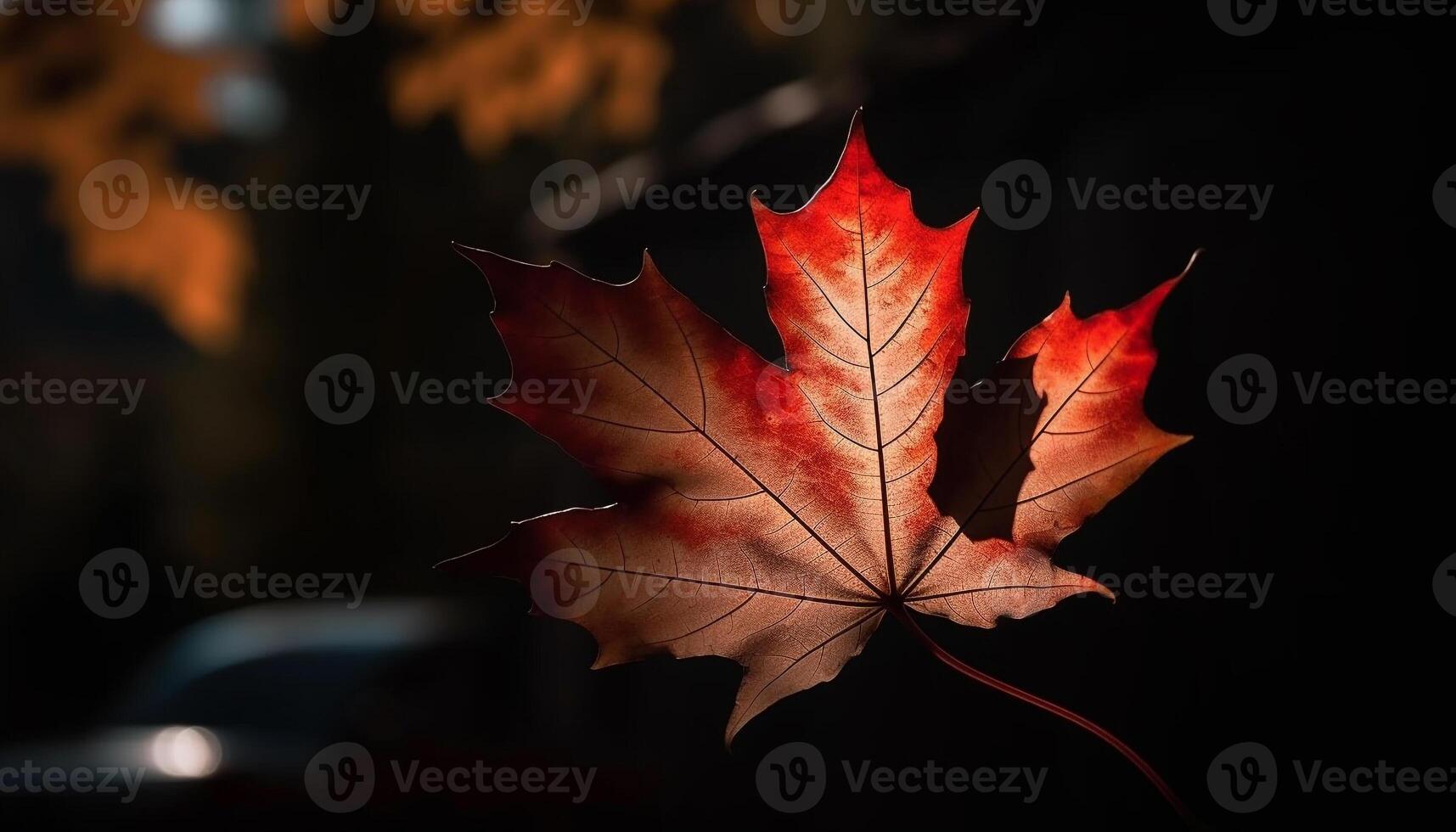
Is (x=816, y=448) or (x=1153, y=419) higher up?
(x=1153, y=419)

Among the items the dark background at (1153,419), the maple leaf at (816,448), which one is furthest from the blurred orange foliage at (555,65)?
the maple leaf at (816,448)

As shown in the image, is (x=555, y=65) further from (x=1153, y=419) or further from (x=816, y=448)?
(x=816, y=448)

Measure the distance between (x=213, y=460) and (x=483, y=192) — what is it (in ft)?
4.90

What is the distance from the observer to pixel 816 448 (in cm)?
35

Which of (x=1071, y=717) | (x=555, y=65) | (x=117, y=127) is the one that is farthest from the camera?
(x=117, y=127)

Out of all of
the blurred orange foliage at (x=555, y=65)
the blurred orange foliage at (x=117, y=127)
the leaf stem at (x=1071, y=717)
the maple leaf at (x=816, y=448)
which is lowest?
the leaf stem at (x=1071, y=717)

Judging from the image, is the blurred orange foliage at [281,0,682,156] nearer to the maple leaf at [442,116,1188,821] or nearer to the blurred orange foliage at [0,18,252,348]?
the blurred orange foliage at [0,18,252,348]

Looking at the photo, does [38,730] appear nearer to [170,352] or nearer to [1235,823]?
[170,352]

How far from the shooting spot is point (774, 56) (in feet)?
5.46

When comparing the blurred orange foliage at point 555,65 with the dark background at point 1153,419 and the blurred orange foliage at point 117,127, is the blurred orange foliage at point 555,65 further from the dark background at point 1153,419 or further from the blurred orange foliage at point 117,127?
the blurred orange foliage at point 117,127

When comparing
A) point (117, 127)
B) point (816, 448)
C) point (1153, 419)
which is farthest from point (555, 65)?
point (816, 448)

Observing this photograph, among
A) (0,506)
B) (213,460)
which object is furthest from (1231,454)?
(0,506)

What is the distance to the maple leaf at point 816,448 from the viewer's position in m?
0.32

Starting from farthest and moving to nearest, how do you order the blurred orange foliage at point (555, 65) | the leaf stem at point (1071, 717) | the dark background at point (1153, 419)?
the blurred orange foliage at point (555, 65) → the dark background at point (1153, 419) → the leaf stem at point (1071, 717)
